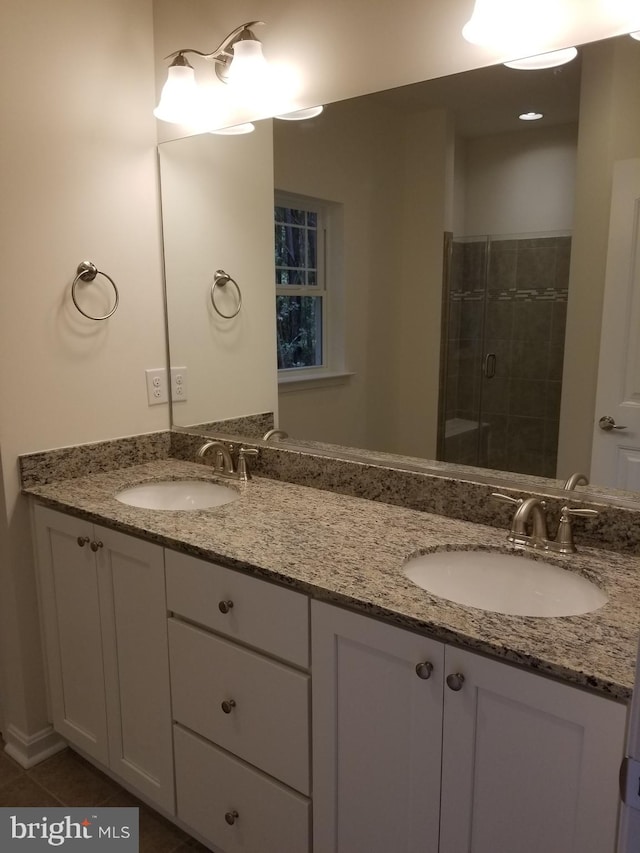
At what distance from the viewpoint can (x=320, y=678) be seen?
1.26m

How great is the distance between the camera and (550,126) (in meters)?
1.42

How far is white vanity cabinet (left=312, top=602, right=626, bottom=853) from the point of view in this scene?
0.96 m

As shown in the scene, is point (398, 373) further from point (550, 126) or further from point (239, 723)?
point (239, 723)

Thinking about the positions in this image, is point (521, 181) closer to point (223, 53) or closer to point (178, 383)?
point (223, 53)

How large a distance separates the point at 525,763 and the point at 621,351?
0.86 metres

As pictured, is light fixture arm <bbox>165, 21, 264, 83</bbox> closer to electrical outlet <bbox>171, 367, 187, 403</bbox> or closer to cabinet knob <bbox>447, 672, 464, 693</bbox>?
electrical outlet <bbox>171, 367, 187, 403</bbox>

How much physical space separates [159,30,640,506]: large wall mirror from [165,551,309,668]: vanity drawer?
61 centimetres

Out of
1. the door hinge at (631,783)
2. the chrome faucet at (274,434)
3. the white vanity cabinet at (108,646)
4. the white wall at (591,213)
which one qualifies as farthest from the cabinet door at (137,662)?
the door hinge at (631,783)

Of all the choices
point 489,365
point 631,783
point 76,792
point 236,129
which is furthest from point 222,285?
point 631,783

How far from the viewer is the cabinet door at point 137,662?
1.60 meters

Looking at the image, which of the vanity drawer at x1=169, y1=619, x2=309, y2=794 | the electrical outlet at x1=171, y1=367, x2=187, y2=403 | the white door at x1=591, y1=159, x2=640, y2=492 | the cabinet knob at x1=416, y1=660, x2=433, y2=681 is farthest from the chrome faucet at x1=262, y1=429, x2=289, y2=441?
the cabinet knob at x1=416, y1=660, x2=433, y2=681

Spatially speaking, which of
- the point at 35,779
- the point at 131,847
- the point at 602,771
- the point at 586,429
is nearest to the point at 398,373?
the point at 586,429

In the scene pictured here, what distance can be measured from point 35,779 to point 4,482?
2.96 ft

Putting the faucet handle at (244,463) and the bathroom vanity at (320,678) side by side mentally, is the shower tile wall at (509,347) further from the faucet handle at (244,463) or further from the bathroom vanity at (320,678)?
the faucet handle at (244,463)
